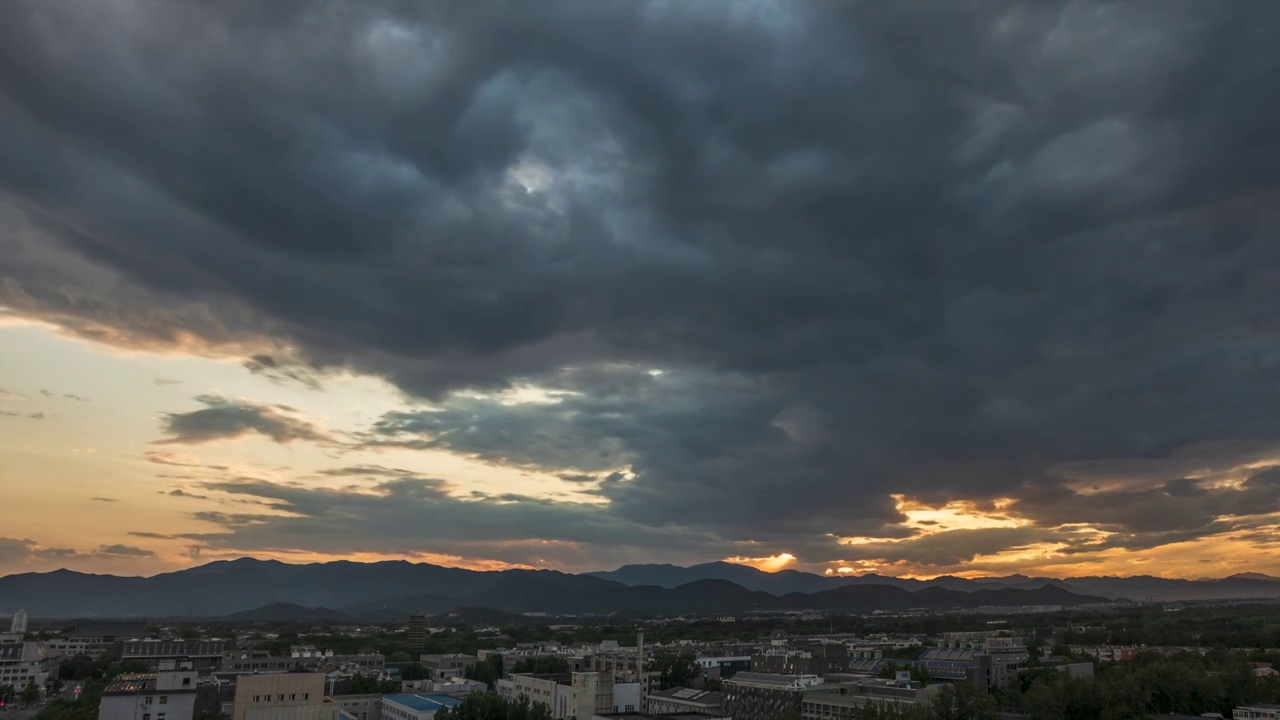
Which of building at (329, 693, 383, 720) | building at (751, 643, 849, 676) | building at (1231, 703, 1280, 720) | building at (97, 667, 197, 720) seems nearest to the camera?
building at (97, 667, 197, 720)

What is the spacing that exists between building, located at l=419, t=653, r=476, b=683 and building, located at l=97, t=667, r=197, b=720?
220ft

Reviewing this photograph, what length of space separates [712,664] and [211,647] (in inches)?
4195

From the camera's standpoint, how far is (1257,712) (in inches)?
3570

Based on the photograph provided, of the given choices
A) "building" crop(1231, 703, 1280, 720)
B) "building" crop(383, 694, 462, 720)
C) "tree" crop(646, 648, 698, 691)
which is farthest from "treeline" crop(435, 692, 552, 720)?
"building" crop(1231, 703, 1280, 720)

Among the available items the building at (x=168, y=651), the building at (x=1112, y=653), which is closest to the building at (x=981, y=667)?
the building at (x=1112, y=653)

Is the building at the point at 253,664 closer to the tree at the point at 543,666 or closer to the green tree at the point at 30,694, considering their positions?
the green tree at the point at 30,694

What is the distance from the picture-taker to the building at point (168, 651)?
155 meters

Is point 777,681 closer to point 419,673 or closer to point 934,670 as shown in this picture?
point 934,670

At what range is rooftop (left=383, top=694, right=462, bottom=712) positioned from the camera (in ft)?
320

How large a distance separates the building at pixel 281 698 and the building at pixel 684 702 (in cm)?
4538

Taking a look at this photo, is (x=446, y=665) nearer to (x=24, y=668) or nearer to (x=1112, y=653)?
(x=24, y=668)

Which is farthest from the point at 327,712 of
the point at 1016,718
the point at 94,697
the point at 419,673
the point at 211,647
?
the point at 211,647

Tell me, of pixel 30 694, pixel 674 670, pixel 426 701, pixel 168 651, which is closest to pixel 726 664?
pixel 674 670

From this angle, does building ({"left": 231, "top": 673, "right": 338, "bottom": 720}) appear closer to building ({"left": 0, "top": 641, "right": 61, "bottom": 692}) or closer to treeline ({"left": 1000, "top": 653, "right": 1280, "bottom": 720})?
treeline ({"left": 1000, "top": 653, "right": 1280, "bottom": 720})
